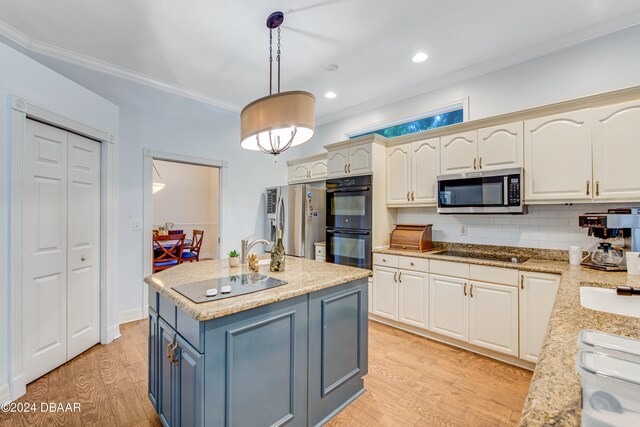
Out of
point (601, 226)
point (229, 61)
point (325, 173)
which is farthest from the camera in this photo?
point (325, 173)

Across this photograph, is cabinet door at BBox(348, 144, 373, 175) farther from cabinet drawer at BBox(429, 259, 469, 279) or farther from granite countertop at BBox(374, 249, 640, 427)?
granite countertop at BBox(374, 249, 640, 427)

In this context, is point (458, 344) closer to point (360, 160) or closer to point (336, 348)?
point (336, 348)

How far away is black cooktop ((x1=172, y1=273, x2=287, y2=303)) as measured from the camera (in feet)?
4.77

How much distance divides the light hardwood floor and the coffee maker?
1.10m

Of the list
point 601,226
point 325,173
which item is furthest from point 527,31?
point 325,173

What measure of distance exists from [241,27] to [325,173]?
2.31 meters

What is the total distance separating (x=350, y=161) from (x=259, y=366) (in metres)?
2.82

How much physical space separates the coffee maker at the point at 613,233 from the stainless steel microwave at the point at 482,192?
52 centimetres

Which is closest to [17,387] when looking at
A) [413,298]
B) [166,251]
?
[166,251]

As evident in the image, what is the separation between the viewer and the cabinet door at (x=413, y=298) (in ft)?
9.92

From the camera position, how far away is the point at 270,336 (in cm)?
152

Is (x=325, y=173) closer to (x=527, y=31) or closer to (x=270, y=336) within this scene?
(x=527, y=31)

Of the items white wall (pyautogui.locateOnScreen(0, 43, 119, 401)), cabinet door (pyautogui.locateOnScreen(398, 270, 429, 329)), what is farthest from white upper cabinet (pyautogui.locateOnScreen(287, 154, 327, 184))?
white wall (pyautogui.locateOnScreen(0, 43, 119, 401))

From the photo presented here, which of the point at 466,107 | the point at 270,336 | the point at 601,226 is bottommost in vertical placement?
the point at 270,336
